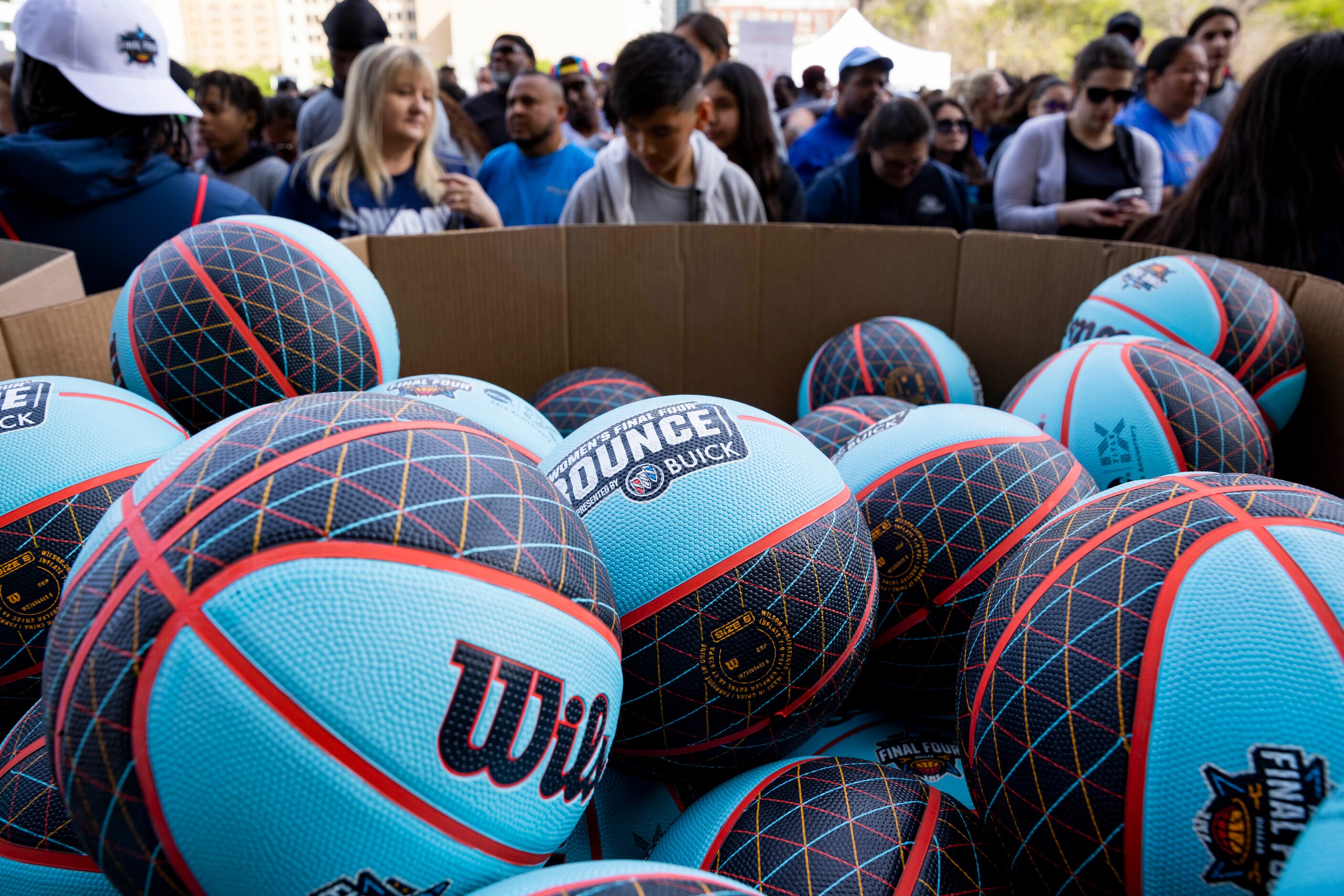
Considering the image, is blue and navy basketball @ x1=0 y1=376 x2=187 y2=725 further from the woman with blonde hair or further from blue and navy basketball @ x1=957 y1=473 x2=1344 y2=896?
the woman with blonde hair

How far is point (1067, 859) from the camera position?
3.75 ft

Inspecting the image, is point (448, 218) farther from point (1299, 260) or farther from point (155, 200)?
point (1299, 260)

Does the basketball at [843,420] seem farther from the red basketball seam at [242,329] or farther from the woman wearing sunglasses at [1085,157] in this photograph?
the woman wearing sunglasses at [1085,157]

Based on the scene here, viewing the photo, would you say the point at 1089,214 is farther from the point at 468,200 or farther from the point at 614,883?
the point at 614,883

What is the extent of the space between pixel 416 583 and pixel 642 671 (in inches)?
20.2

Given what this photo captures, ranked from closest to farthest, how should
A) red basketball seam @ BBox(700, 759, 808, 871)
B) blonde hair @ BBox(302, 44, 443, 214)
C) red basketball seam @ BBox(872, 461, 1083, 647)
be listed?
red basketball seam @ BBox(700, 759, 808, 871) < red basketball seam @ BBox(872, 461, 1083, 647) < blonde hair @ BBox(302, 44, 443, 214)

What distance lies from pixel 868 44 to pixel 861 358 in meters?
4.19

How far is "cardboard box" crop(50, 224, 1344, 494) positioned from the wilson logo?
2234 millimetres

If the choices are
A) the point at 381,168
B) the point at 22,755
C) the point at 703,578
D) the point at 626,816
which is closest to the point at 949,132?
the point at 381,168

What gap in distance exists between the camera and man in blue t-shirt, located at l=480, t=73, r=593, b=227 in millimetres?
4367

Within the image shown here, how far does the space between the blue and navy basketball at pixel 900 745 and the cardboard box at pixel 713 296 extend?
1.70m

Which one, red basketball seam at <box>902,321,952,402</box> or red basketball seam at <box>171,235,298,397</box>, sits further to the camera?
red basketball seam at <box>902,321,952,402</box>

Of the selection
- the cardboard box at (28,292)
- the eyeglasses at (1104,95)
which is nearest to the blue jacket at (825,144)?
the eyeglasses at (1104,95)

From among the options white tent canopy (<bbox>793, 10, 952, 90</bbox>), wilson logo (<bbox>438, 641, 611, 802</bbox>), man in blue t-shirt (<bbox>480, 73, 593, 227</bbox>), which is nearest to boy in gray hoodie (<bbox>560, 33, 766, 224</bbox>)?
man in blue t-shirt (<bbox>480, 73, 593, 227</bbox>)
